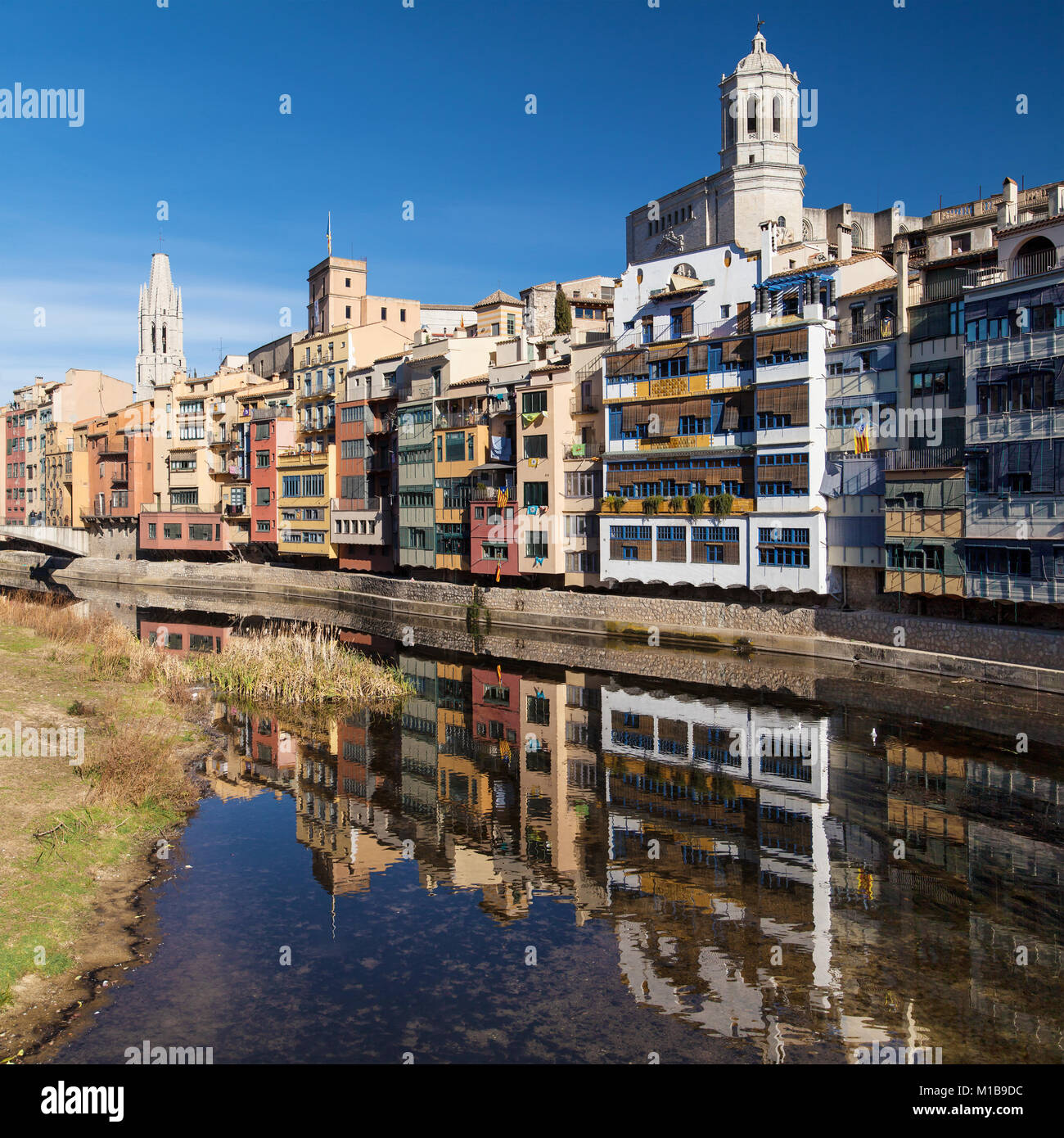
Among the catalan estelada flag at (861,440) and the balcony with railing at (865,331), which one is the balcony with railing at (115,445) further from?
the catalan estelada flag at (861,440)

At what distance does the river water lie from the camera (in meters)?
14.1

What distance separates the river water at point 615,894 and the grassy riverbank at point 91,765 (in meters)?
0.90

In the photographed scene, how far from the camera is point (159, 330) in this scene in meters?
166

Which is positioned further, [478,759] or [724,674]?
[724,674]

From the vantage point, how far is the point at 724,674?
41312 mm

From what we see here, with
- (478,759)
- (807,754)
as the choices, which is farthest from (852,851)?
(478,759)

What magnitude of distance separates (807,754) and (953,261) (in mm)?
23024

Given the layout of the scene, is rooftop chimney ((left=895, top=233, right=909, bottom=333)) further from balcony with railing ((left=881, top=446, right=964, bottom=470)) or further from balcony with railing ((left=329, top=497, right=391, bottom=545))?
balcony with railing ((left=329, top=497, right=391, bottom=545))

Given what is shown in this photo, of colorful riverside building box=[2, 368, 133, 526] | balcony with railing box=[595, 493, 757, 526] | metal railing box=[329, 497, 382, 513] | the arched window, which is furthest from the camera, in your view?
colorful riverside building box=[2, 368, 133, 526]

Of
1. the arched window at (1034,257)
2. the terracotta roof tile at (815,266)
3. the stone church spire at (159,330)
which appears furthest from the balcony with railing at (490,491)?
→ the stone church spire at (159,330)

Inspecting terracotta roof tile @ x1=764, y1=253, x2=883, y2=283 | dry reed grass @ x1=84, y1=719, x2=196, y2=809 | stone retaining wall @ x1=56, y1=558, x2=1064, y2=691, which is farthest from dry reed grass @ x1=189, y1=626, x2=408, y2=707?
terracotta roof tile @ x1=764, y1=253, x2=883, y2=283

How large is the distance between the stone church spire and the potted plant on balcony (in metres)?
137
